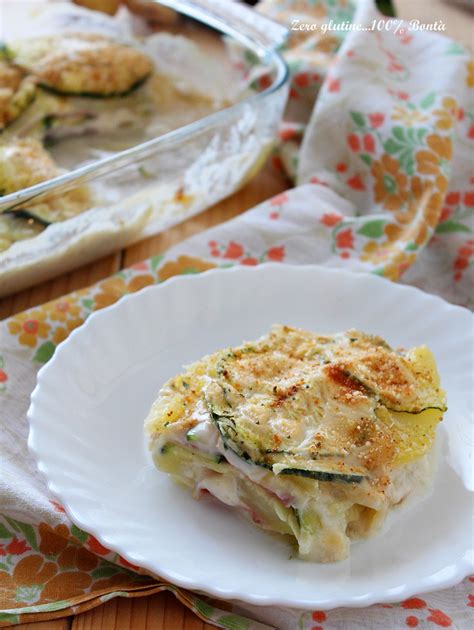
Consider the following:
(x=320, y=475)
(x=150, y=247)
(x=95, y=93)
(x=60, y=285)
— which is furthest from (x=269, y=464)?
(x=95, y=93)

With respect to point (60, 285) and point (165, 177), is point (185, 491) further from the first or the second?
point (165, 177)

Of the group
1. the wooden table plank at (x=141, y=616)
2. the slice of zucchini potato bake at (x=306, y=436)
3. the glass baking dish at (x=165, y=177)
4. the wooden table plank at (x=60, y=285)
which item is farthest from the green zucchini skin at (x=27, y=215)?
the wooden table plank at (x=141, y=616)

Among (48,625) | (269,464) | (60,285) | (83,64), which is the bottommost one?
(60,285)

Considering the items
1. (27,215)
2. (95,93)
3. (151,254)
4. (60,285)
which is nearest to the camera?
(27,215)

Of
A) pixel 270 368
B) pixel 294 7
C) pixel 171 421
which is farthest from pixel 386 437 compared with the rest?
pixel 294 7

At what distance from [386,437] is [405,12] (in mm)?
2725

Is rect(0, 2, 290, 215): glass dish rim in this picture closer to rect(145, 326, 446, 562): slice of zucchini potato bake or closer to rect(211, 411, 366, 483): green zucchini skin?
rect(145, 326, 446, 562): slice of zucchini potato bake

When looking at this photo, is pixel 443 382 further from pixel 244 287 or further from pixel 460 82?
pixel 460 82

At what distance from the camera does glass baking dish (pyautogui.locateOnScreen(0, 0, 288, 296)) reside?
2396 mm

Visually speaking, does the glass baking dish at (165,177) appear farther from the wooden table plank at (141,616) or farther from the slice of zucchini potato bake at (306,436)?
the wooden table plank at (141,616)

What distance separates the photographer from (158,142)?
246 centimetres

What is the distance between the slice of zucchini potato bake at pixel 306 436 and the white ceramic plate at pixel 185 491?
0.06m

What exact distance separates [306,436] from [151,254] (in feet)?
4.09

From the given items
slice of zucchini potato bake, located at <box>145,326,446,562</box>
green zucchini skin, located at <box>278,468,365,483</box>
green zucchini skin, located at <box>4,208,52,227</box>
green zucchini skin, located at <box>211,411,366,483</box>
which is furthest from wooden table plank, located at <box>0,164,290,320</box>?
green zucchini skin, located at <box>278,468,365,483</box>
